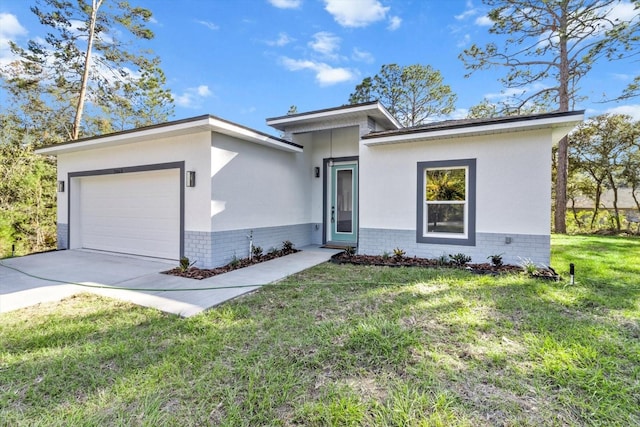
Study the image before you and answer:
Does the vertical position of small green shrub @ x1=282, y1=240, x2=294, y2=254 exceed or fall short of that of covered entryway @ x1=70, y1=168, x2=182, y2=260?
it falls short

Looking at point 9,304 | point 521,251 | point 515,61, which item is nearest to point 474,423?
point 521,251

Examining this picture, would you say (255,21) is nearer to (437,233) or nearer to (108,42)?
(108,42)

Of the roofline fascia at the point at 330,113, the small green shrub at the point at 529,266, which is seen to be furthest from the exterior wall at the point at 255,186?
the small green shrub at the point at 529,266

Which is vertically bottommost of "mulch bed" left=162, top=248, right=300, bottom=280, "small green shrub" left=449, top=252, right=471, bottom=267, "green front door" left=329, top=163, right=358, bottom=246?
"mulch bed" left=162, top=248, right=300, bottom=280

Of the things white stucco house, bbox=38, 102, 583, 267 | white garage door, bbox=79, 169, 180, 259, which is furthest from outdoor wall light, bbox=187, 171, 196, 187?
white garage door, bbox=79, 169, 180, 259

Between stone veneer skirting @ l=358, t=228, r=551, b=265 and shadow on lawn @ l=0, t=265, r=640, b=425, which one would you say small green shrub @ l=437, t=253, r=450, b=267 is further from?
shadow on lawn @ l=0, t=265, r=640, b=425

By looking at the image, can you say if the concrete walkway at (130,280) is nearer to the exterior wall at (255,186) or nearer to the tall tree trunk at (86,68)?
the exterior wall at (255,186)

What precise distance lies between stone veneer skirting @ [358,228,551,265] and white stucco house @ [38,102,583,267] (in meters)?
0.03

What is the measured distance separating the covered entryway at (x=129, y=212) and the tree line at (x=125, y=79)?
3.55 metres

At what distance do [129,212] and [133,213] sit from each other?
198 mm

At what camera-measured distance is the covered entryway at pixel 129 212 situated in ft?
24.8

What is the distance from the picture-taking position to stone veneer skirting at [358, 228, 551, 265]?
20.8 feet

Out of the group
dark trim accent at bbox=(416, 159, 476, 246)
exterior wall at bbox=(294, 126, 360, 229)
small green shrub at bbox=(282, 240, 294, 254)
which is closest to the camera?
dark trim accent at bbox=(416, 159, 476, 246)

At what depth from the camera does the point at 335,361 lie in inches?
114
